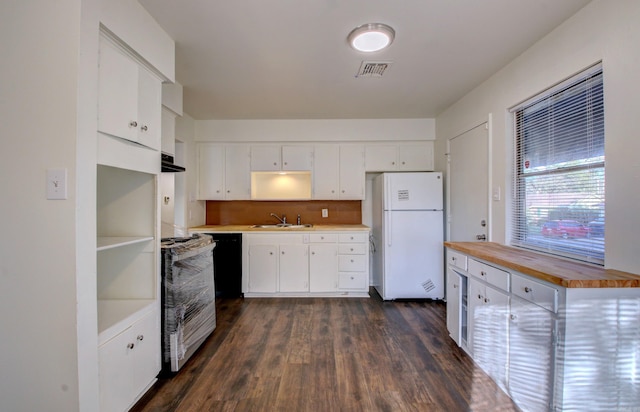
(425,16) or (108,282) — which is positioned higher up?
(425,16)

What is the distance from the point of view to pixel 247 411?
1.64 m

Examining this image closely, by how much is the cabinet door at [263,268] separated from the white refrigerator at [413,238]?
4.83ft

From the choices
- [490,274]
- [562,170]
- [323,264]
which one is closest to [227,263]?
[323,264]

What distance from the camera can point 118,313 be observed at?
1.64m

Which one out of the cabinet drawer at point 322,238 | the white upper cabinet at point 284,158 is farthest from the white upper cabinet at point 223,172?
the cabinet drawer at point 322,238

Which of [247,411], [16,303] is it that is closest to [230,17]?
[16,303]

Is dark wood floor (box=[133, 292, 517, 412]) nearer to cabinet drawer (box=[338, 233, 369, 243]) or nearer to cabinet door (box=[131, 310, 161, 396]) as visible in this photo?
cabinet door (box=[131, 310, 161, 396])

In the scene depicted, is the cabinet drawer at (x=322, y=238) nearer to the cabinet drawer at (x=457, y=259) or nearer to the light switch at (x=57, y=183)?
the cabinet drawer at (x=457, y=259)

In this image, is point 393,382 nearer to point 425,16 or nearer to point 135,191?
point 135,191

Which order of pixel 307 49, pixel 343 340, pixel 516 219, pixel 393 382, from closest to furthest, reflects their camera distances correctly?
pixel 393 382
pixel 307 49
pixel 516 219
pixel 343 340

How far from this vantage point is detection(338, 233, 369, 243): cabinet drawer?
3.68m

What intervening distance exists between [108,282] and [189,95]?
2120 mm

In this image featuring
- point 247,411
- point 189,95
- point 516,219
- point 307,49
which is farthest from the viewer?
point 189,95

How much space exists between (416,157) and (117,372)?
3918mm
